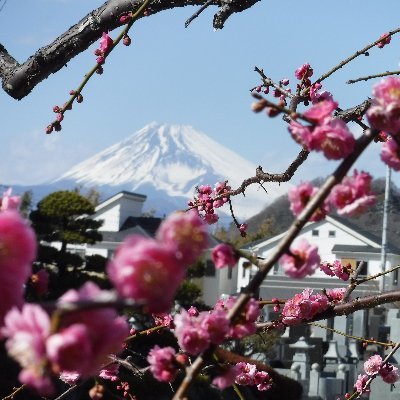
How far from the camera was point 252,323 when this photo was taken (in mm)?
1104

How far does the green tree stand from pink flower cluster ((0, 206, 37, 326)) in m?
21.0

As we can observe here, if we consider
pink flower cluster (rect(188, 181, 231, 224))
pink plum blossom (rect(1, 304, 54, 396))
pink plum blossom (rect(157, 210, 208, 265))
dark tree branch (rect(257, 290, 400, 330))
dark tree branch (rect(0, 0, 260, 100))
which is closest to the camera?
pink plum blossom (rect(1, 304, 54, 396))

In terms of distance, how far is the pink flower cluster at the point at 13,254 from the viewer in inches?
30.0

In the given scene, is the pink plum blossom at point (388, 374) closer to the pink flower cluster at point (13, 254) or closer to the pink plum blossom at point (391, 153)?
the pink plum blossom at point (391, 153)

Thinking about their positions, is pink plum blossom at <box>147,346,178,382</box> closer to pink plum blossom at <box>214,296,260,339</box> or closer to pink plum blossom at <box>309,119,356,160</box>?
pink plum blossom at <box>214,296,260,339</box>

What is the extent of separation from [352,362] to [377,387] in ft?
14.8

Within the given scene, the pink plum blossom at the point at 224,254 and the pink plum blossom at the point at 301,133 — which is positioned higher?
the pink plum blossom at the point at 301,133

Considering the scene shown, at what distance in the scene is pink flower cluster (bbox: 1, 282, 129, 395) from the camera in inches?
27.1

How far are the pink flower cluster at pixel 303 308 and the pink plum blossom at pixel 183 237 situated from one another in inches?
63.7

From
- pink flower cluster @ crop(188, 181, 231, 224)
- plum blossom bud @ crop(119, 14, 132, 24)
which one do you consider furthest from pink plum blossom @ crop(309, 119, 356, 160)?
pink flower cluster @ crop(188, 181, 231, 224)

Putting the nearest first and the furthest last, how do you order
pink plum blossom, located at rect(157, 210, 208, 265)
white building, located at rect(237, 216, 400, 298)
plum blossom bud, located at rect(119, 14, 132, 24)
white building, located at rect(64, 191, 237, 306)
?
pink plum blossom, located at rect(157, 210, 208, 265) < plum blossom bud, located at rect(119, 14, 132, 24) < white building, located at rect(237, 216, 400, 298) < white building, located at rect(64, 191, 237, 306)

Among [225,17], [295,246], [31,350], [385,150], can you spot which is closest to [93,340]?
[31,350]

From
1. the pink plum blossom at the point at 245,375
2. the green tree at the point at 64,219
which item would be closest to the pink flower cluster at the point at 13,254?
the pink plum blossom at the point at 245,375

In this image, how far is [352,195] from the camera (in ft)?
3.39
